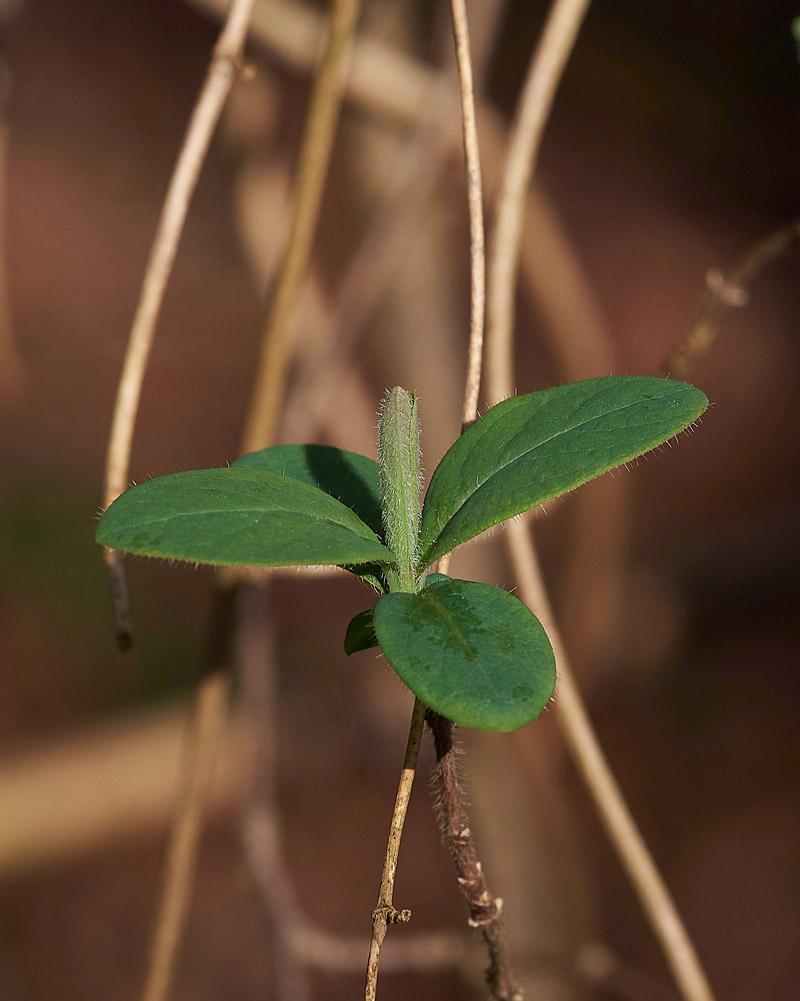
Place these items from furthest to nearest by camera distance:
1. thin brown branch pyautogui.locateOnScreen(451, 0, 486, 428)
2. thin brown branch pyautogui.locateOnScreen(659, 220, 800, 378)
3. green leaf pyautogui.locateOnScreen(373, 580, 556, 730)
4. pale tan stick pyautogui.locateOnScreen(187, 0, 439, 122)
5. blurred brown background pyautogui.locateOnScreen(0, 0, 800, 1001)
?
blurred brown background pyautogui.locateOnScreen(0, 0, 800, 1001) → pale tan stick pyautogui.locateOnScreen(187, 0, 439, 122) → thin brown branch pyautogui.locateOnScreen(659, 220, 800, 378) → thin brown branch pyautogui.locateOnScreen(451, 0, 486, 428) → green leaf pyautogui.locateOnScreen(373, 580, 556, 730)

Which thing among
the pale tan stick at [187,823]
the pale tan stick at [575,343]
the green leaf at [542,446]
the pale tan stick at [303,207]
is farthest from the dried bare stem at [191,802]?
the pale tan stick at [575,343]

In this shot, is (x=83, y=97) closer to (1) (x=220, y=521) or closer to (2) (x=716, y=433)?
(2) (x=716, y=433)

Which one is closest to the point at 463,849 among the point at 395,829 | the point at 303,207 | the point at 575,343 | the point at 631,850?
the point at 395,829

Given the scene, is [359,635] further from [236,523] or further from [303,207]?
[303,207]

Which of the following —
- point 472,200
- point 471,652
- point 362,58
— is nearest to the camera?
point 471,652

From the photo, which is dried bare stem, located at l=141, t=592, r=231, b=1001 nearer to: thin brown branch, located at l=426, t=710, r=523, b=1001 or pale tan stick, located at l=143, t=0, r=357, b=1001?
pale tan stick, located at l=143, t=0, r=357, b=1001

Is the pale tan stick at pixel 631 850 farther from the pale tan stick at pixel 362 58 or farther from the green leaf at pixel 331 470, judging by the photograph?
the pale tan stick at pixel 362 58

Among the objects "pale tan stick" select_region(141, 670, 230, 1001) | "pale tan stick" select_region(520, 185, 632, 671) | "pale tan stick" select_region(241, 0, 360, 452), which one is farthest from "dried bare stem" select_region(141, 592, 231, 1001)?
"pale tan stick" select_region(520, 185, 632, 671)
